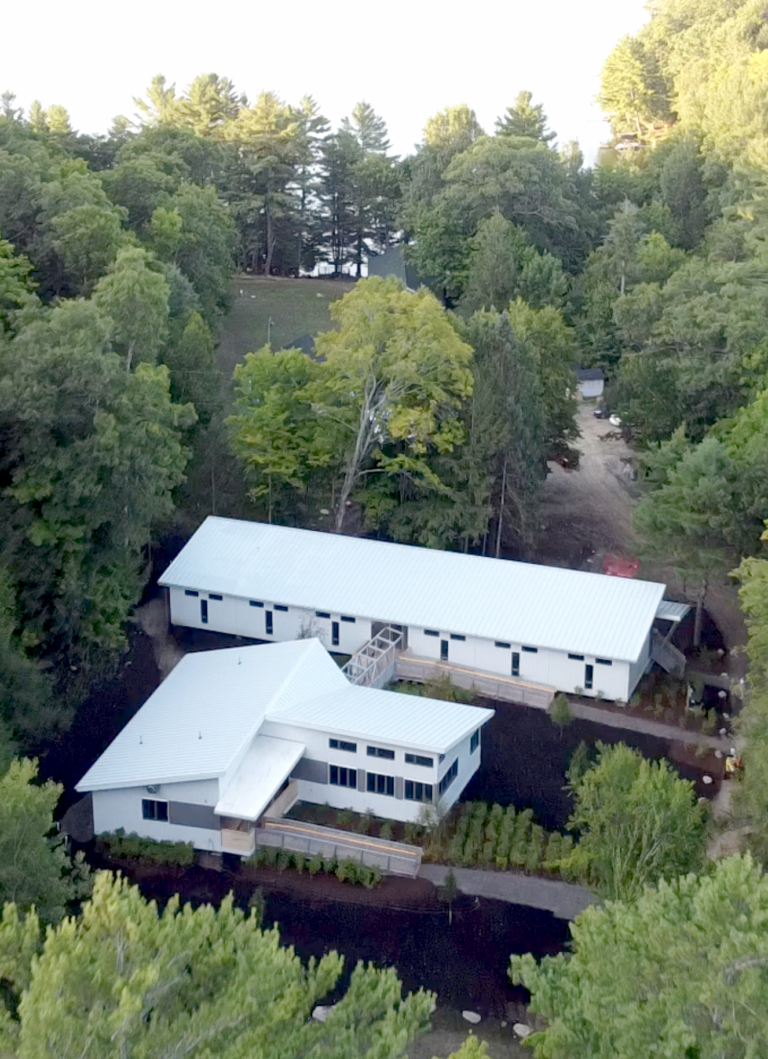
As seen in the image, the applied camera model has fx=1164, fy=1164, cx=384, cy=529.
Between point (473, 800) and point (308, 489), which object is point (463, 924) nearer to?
point (473, 800)

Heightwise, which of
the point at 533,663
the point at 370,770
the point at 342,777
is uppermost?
the point at 533,663

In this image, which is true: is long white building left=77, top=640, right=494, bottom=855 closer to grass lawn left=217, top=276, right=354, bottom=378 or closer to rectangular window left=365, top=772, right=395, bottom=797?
rectangular window left=365, top=772, right=395, bottom=797

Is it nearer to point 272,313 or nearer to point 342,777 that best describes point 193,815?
point 342,777

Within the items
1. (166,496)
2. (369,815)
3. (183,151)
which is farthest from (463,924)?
(183,151)

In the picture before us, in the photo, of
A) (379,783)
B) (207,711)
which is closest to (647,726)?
(379,783)

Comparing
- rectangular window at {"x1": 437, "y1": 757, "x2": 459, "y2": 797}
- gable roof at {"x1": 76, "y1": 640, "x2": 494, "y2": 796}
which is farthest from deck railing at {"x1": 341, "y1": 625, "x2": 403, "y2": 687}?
rectangular window at {"x1": 437, "y1": 757, "x2": 459, "y2": 797}

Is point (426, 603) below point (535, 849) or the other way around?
the other way around

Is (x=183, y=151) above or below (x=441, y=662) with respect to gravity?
above
